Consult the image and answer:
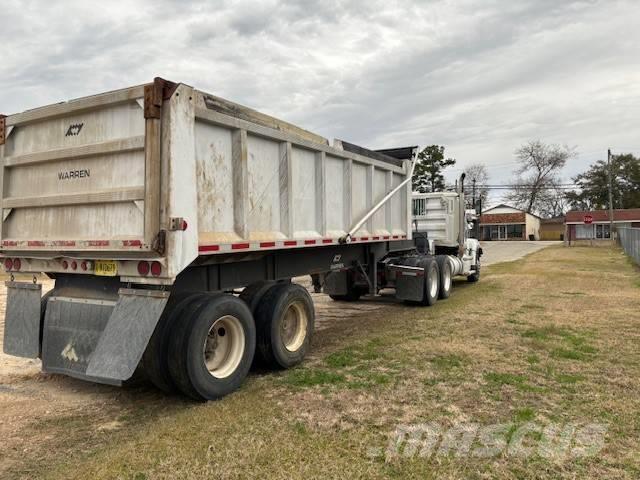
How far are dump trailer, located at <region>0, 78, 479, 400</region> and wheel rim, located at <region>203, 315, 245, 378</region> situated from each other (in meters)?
0.01

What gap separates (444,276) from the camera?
12281mm

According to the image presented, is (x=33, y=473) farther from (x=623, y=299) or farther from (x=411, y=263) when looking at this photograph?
(x=623, y=299)

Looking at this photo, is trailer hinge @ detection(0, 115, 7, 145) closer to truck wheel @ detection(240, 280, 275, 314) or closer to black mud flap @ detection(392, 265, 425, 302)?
truck wheel @ detection(240, 280, 275, 314)

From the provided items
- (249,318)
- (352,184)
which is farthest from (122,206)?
(352,184)

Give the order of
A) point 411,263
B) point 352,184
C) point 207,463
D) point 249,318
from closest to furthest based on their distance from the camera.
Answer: point 207,463, point 249,318, point 352,184, point 411,263

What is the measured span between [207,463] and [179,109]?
2971 mm

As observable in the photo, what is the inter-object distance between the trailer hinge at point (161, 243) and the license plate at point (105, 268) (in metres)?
0.63

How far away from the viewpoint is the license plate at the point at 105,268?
499 cm

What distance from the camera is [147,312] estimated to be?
464 cm

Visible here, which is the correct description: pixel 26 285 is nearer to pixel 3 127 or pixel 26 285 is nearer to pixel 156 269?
pixel 3 127

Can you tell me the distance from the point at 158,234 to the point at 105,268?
2.83 feet
